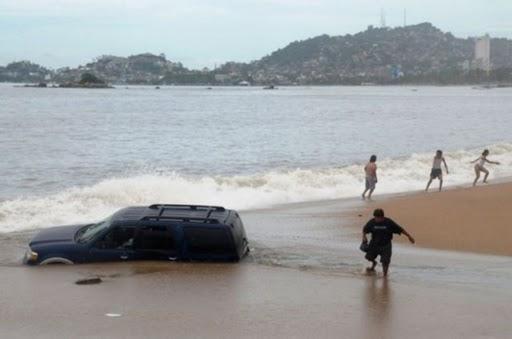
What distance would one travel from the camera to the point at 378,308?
13195 mm

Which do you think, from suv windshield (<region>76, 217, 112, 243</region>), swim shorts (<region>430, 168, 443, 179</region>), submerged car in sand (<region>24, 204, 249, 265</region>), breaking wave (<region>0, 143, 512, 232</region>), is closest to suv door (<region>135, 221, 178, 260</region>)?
submerged car in sand (<region>24, 204, 249, 265</region>)

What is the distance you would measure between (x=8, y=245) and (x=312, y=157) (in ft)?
107

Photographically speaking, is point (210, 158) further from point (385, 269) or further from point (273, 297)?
point (273, 297)

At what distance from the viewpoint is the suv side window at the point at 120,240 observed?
52.4 ft

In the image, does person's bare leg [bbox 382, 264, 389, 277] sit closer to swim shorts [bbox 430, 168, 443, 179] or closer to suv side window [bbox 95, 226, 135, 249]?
suv side window [bbox 95, 226, 135, 249]

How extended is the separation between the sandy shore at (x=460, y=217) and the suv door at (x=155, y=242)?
6656 mm

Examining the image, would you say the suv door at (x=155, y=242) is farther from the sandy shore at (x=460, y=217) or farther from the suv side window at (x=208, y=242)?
the sandy shore at (x=460, y=217)

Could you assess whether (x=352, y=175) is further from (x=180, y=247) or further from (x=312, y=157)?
(x=180, y=247)

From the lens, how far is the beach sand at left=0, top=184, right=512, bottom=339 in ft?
39.1

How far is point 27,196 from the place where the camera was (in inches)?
1208

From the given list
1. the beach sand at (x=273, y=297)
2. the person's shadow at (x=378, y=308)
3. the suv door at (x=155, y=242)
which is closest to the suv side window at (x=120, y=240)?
the suv door at (x=155, y=242)

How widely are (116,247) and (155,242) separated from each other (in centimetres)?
73

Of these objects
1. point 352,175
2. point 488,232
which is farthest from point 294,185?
point 488,232

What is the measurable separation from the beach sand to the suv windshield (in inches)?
29.8
